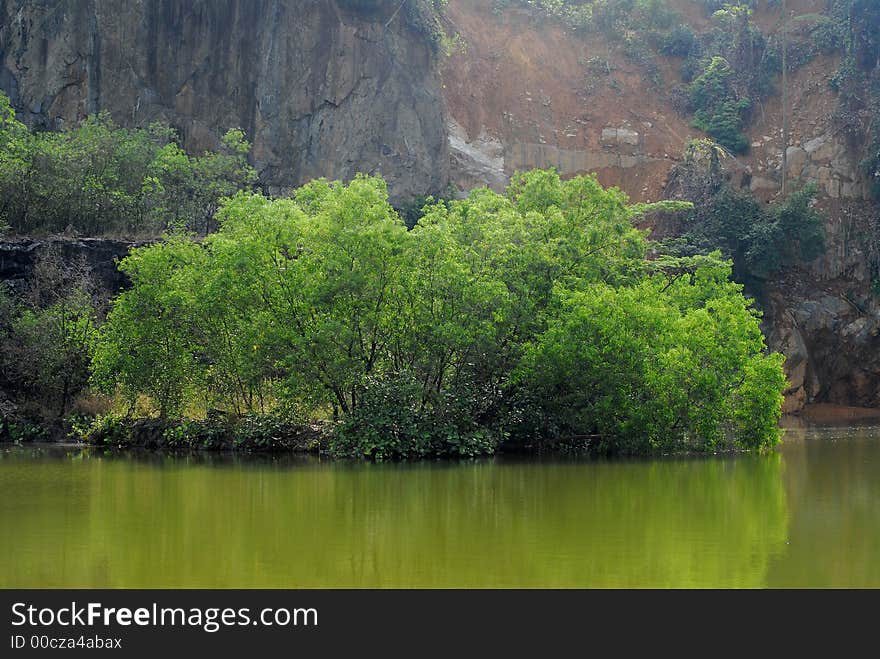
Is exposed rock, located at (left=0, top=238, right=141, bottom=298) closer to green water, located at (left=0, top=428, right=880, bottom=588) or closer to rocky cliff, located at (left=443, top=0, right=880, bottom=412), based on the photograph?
green water, located at (left=0, top=428, right=880, bottom=588)

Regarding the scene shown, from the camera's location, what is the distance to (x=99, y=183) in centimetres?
3809

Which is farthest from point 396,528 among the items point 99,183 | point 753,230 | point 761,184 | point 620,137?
point 620,137

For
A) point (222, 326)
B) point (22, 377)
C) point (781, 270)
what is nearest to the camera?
point (222, 326)

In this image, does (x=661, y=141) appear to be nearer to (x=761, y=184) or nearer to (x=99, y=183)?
(x=761, y=184)

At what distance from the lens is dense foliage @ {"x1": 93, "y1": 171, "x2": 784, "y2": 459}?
24844mm

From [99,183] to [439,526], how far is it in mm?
28293

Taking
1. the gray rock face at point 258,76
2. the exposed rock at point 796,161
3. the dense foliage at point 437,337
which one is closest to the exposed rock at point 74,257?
the dense foliage at point 437,337

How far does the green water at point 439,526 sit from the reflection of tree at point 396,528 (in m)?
0.03

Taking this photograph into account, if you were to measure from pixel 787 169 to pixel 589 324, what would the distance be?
107 feet

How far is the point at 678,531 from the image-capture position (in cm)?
1301

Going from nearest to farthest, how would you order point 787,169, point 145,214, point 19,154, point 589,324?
point 589,324 → point 19,154 → point 145,214 → point 787,169

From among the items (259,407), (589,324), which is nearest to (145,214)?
(259,407)
